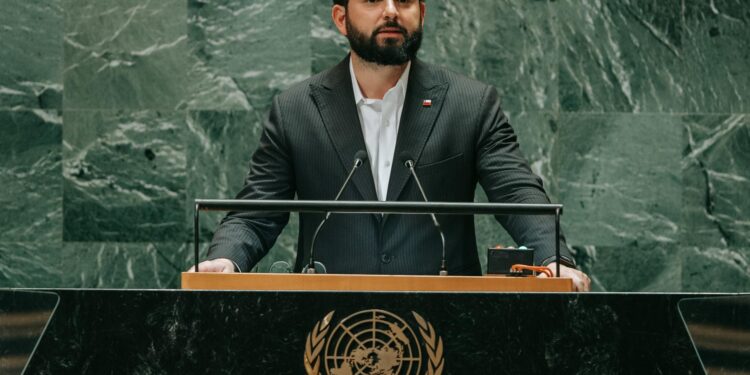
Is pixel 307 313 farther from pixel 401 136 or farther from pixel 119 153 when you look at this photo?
pixel 119 153

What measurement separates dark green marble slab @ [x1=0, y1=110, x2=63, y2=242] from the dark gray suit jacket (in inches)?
86.4

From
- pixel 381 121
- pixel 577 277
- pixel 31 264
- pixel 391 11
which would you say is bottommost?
pixel 31 264

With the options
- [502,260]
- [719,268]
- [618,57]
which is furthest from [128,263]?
[502,260]

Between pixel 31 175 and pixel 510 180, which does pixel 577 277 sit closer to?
pixel 510 180

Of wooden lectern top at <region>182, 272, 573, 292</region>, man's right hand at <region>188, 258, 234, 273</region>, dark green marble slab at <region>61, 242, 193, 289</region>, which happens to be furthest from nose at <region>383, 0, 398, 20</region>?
dark green marble slab at <region>61, 242, 193, 289</region>

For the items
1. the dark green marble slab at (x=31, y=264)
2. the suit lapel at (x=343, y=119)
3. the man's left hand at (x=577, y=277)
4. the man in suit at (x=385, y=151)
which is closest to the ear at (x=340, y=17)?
the man in suit at (x=385, y=151)

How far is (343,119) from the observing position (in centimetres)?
365

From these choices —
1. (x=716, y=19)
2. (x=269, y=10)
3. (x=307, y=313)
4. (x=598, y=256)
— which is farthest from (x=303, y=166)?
(x=716, y=19)

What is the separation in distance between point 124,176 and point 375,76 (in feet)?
7.30

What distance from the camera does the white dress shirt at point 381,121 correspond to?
363 centimetres

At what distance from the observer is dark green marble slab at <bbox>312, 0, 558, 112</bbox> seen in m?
5.51

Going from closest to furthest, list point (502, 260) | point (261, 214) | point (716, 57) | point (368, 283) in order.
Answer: point (368, 283) < point (502, 260) < point (261, 214) < point (716, 57)

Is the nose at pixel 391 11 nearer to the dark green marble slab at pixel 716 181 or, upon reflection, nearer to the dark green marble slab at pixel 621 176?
the dark green marble slab at pixel 621 176

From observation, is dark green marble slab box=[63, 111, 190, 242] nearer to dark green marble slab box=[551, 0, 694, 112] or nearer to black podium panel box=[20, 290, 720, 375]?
dark green marble slab box=[551, 0, 694, 112]
